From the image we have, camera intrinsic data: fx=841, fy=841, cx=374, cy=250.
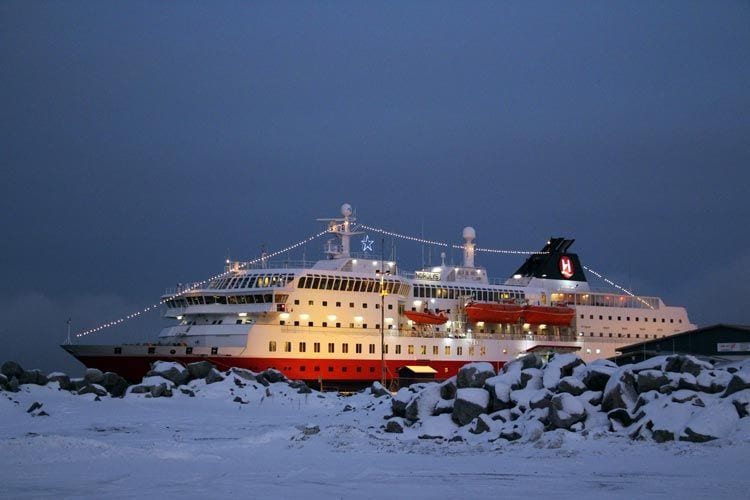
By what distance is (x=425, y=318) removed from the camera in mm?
51250

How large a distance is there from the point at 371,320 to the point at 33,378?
2373 cm

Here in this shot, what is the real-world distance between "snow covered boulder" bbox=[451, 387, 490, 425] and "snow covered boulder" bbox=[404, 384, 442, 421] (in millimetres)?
898

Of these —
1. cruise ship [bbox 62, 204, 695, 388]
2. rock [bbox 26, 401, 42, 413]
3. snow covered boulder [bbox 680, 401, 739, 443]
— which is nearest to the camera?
snow covered boulder [bbox 680, 401, 739, 443]

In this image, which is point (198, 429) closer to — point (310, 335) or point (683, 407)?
point (683, 407)

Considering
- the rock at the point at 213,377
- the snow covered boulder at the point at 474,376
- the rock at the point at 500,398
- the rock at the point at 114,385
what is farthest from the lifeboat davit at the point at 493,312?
the rock at the point at 500,398

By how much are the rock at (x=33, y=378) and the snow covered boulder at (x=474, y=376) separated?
15.3m

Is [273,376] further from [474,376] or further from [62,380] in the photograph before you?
[474,376]

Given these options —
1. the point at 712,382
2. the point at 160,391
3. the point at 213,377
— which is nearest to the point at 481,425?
the point at 712,382

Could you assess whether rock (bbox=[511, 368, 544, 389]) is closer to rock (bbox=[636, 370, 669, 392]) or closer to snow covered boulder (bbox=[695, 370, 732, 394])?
rock (bbox=[636, 370, 669, 392])

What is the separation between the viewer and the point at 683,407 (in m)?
17.0

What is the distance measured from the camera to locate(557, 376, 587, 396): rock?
62.5ft

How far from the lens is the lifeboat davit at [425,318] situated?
51125mm

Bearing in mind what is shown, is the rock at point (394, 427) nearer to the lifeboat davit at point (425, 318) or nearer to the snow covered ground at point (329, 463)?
the snow covered ground at point (329, 463)

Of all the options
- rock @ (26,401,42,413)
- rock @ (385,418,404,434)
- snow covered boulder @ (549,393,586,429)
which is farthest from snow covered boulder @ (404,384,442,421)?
rock @ (26,401,42,413)
